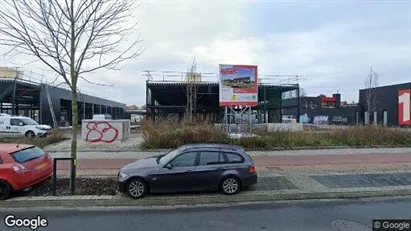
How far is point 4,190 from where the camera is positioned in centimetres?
759

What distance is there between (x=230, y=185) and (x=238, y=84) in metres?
13.7

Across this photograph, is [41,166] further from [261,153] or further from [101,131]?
[101,131]

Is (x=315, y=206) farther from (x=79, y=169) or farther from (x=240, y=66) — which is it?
(x=240, y=66)

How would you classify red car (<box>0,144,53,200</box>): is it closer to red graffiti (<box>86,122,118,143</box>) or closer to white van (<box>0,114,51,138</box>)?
red graffiti (<box>86,122,118,143</box>)

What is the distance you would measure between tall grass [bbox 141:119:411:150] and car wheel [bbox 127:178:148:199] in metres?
8.40

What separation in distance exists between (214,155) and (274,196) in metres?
1.83

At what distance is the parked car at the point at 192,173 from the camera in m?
7.71

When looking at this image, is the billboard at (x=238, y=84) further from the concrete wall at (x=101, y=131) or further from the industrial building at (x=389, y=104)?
the industrial building at (x=389, y=104)

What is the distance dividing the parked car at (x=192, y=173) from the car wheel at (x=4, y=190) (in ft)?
8.69

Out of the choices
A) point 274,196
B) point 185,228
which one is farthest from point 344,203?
point 185,228

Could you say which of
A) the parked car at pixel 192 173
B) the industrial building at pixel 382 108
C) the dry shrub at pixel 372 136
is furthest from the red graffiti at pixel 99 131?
the industrial building at pixel 382 108

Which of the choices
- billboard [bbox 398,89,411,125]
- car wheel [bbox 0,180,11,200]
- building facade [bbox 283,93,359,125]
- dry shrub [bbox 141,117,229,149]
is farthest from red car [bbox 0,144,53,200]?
billboard [bbox 398,89,411,125]

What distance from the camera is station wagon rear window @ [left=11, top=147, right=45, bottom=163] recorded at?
8001 millimetres

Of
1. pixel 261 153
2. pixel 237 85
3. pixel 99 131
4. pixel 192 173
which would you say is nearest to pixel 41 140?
pixel 99 131
